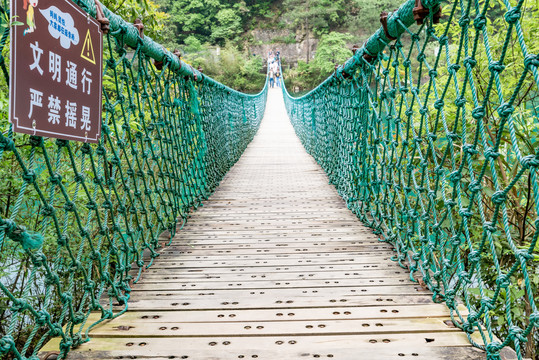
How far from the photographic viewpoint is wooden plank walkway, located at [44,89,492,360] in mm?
940

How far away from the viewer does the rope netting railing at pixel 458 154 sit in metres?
0.84

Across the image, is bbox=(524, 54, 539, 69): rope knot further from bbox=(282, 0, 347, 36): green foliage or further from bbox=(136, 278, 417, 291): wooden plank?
bbox=(282, 0, 347, 36): green foliage

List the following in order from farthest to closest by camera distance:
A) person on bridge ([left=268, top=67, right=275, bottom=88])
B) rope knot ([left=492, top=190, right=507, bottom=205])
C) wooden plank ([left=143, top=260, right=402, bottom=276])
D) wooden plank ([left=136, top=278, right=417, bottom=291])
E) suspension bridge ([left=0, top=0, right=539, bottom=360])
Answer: person on bridge ([left=268, top=67, right=275, bottom=88]) → wooden plank ([left=143, top=260, right=402, bottom=276]) → wooden plank ([left=136, top=278, right=417, bottom=291]) → suspension bridge ([left=0, top=0, right=539, bottom=360]) → rope knot ([left=492, top=190, right=507, bottom=205])

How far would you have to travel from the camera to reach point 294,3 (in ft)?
80.9

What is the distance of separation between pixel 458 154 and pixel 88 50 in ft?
7.18

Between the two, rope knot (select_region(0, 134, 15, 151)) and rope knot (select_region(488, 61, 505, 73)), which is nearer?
rope knot (select_region(0, 134, 15, 151))

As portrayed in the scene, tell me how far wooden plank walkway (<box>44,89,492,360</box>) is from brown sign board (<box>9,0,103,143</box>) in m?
0.53

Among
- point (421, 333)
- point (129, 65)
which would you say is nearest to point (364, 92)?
point (129, 65)

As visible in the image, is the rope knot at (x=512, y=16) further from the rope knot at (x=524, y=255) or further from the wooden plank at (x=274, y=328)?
the wooden plank at (x=274, y=328)

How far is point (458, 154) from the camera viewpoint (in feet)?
7.98

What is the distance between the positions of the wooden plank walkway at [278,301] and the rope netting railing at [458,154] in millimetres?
98

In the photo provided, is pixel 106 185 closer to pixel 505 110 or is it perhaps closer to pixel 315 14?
pixel 505 110

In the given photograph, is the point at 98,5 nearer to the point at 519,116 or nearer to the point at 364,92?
the point at 364,92

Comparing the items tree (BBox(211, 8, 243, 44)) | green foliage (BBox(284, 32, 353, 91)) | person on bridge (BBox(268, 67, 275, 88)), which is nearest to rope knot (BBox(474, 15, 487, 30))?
green foliage (BBox(284, 32, 353, 91))
